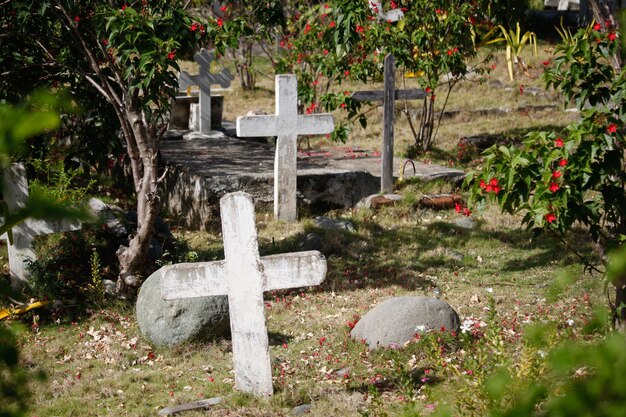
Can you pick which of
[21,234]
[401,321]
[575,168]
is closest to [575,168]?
[575,168]

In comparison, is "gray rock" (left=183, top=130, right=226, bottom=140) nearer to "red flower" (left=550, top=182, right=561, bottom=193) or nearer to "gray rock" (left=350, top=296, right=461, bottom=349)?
"gray rock" (left=350, top=296, right=461, bottom=349)

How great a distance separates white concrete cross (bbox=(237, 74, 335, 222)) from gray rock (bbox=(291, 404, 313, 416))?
4.63 meters

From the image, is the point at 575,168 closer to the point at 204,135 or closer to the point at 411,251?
the point at 411,251

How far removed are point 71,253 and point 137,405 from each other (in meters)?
2.80

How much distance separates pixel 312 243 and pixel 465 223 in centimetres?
198

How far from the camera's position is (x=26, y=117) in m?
0.82

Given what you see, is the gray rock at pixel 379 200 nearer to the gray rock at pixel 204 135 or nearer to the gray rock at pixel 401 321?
the gray rock at pixel 401 321

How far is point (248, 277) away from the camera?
5004 mm

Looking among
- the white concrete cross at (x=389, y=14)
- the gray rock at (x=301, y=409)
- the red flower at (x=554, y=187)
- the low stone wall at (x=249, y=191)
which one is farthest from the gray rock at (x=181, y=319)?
the white concrete cross at (x=389, y=14)

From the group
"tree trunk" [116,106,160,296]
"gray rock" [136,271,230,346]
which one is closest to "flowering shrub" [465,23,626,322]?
"gray rock" [136,271,230,346]

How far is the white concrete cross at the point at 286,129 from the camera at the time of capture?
9.16 m

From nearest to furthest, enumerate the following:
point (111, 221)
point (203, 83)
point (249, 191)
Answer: point (111, 221), point (249, 191), point (203, 83)

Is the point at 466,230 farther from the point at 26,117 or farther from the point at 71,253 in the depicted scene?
the point at 26,117

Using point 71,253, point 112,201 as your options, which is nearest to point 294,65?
point 112,201
